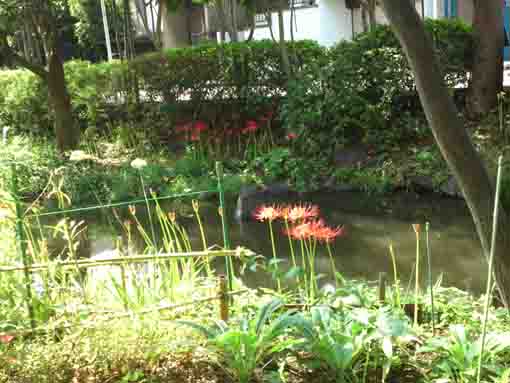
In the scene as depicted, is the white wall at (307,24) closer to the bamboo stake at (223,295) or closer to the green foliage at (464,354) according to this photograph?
the bamboo stake at (223,295)

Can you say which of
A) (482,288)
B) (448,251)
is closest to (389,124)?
(448,251)

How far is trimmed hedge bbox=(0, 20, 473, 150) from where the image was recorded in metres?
9.15

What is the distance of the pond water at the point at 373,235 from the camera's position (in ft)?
18.2

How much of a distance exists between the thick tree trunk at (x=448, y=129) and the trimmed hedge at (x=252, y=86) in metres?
6.51

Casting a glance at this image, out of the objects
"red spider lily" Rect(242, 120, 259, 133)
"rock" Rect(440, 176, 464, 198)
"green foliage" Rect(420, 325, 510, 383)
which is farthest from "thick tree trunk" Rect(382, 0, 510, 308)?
"red spider lily" Rect(242, 120, 259, 133)

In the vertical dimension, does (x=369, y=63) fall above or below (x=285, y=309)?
above

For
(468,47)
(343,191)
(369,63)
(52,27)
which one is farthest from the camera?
(52,27)

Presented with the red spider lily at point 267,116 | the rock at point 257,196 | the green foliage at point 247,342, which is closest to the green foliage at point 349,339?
the green foliage at point 247,342

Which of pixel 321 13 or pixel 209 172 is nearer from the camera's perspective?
pixel 209 172

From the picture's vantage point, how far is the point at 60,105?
10.7 metres

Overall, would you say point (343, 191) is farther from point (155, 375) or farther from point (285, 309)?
point (155, 375)

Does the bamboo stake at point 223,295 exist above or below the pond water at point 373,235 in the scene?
above

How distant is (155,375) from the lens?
9.05ft

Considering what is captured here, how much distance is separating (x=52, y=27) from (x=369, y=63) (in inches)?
214
